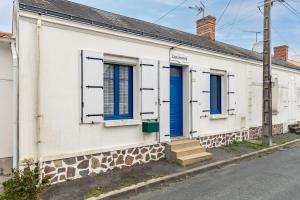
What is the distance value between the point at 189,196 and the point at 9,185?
337 cm

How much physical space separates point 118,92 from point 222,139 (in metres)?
5.08

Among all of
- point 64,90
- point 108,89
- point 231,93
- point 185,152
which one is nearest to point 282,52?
point 231,93

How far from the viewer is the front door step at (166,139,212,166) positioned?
8.07 metres

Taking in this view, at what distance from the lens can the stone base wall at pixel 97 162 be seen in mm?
6133

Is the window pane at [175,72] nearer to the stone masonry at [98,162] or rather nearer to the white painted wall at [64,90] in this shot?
the white painted wall at [64,90]

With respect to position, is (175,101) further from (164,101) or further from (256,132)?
(256,132)

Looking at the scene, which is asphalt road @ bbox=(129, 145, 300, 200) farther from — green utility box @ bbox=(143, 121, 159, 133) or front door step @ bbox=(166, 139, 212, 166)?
green utility box @ bbox=(143, 121, 159, 133)

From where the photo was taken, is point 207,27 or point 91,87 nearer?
point 91,87

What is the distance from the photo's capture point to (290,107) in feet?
52.3

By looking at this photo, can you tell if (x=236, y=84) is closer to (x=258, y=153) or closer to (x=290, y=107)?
(x=258, y=153)

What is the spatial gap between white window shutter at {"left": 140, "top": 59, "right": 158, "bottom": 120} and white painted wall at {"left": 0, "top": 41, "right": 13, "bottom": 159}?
11.3 ft

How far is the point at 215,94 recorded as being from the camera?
1097 cm

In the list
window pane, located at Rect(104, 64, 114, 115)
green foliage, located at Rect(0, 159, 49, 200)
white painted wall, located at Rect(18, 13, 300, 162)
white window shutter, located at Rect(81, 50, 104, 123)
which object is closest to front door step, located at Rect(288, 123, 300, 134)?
white painted wall, located at Rect(18, 13, 300, 162)

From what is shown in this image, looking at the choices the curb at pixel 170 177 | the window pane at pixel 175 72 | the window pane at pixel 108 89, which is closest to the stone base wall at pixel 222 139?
the curb at pixel 170 177
